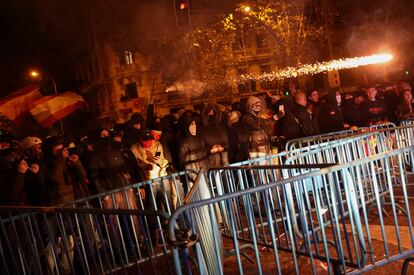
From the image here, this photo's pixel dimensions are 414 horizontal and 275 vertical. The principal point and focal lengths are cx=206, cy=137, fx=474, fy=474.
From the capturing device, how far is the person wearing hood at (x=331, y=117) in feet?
33.1

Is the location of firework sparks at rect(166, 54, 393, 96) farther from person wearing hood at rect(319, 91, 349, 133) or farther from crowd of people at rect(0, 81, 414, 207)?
person wearing hood at rect(319, 91, 349, 133)

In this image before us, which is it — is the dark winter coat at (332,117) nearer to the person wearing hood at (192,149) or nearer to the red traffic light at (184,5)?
the person wearing hood at (192,149)

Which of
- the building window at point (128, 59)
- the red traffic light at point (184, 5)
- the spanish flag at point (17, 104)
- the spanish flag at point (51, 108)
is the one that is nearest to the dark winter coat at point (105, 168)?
the spanish flag at point (51, 108)

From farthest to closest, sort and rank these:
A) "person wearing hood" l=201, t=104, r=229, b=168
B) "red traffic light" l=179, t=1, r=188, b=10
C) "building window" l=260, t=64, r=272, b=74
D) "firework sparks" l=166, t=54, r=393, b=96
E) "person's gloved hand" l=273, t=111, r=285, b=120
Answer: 1. "building window" l=260, t=64, r=272, b=74
2. "firework sparks" l=166, t=54, r=393, b=96
3. "red traffic light" l=179, t=1, r=188, b=10
4. "person's gloved hand" l=273, t=111, r=285, b=120
5. "person wearing hood" l=201, t=104, r=229, b=168

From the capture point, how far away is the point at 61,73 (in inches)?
2243

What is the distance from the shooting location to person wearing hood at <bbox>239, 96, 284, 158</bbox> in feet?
27.1

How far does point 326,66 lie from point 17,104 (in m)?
37.3

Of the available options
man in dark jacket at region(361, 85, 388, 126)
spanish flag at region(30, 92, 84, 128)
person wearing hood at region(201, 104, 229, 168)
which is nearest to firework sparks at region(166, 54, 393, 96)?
man in dark jacket at region(361, 85, 388, 126)

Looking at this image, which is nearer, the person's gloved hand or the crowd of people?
the crowd of people

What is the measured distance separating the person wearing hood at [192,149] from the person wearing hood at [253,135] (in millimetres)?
811

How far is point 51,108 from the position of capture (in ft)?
26.0

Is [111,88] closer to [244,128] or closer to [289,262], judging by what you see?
[244,128]

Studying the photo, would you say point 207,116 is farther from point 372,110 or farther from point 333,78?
point 333,78

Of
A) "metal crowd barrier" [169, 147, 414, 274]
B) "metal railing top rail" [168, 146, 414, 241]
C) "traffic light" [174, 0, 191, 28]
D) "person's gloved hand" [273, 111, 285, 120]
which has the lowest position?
"metal crowd barrier" [169, 147, 414, 274]
